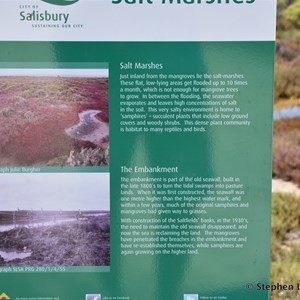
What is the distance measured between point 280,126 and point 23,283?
2.88m

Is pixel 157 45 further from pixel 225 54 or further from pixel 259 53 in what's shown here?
pixel 259 53

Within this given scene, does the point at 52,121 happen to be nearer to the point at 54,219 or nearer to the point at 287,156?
the point at 54,219

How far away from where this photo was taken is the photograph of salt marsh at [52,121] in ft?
8.57

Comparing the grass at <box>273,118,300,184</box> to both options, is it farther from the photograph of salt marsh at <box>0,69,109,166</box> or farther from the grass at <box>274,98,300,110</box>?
the photograph of salt marsh at <box>0,69,109,166</box>

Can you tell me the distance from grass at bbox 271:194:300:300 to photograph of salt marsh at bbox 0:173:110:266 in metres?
1.34

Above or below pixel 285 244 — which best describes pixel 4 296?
below

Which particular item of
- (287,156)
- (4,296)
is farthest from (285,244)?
(4,296)

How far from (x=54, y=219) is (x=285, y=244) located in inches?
75.2

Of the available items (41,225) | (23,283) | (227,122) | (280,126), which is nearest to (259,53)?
(227,122)

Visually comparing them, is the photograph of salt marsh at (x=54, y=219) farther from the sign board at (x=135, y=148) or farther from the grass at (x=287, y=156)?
the grass at (x=287, y=156)

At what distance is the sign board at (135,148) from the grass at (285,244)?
804mm

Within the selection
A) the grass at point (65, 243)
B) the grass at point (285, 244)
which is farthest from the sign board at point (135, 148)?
the grass at point (285, 244)

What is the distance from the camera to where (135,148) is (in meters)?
2.64

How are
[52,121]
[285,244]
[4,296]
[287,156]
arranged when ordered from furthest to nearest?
[287,156] < [285,244] < [4,296] < [52,121]
